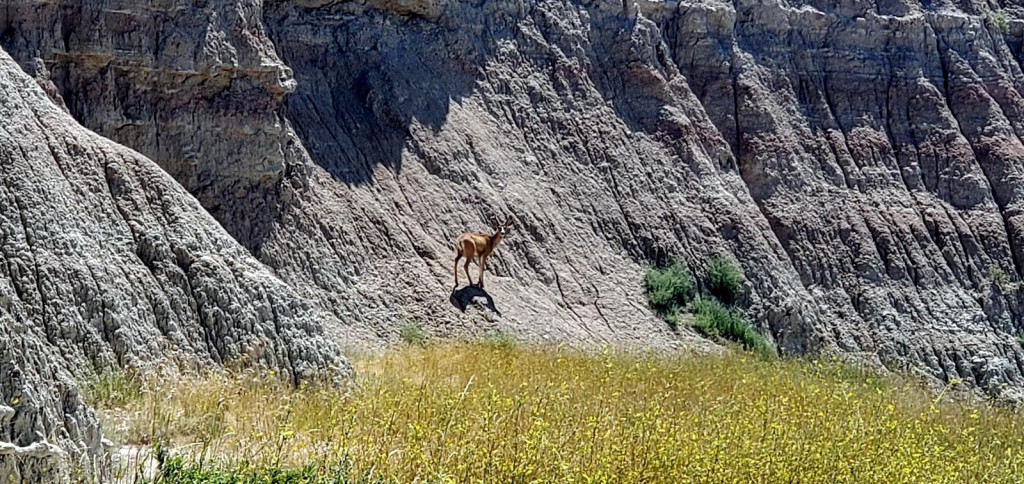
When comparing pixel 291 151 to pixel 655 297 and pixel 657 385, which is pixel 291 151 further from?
pixel 657 385

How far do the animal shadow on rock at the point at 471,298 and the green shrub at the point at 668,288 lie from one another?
4.19 meters

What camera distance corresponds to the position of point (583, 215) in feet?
80.6

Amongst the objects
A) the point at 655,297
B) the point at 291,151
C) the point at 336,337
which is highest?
the point at 291,151

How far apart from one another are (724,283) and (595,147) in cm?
376

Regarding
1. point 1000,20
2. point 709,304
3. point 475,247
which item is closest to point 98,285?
point 475,247

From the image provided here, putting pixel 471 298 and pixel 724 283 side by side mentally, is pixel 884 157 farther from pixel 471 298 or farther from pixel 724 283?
pixel 471 298

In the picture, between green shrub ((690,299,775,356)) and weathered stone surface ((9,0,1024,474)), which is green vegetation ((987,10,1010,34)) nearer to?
weathered stone surface ((9,0,1024,474))

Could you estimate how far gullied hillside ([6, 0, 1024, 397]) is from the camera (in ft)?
60.6

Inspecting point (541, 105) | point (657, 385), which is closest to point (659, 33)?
point (541, 105)

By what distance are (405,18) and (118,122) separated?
8237mm

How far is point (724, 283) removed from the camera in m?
25.1

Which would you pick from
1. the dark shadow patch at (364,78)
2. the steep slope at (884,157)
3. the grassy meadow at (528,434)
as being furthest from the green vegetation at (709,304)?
the grassy meadow at (528,434)

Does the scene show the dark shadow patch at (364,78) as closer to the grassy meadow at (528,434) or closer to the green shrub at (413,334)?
the green shrub at (413,334)

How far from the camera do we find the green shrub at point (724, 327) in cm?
2339
